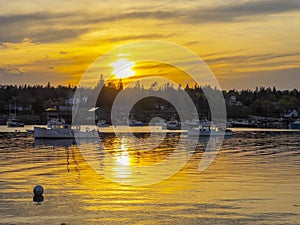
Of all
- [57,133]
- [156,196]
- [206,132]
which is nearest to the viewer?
[156,196]

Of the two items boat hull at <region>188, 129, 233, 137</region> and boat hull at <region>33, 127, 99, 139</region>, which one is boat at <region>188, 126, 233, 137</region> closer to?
boat hull at <region>188, 129, 233, 137</region>

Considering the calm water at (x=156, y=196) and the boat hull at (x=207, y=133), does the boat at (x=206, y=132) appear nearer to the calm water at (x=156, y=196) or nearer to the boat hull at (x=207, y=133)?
the boat hull at (x=207, y=133)

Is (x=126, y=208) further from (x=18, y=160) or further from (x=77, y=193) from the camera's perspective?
(x=18, y=160)

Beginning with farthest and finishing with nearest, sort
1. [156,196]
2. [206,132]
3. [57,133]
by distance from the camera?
[206,132], [57,133], [156,196]

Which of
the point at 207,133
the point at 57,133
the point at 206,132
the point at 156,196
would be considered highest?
the point at 57,133

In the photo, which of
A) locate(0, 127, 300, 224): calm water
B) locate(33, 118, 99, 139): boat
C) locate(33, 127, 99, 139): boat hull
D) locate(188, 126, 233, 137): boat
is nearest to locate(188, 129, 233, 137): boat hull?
locate(188, 126, 233, 137): boat

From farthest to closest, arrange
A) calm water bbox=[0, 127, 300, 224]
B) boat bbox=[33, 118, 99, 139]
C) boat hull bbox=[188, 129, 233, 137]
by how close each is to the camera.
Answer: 1. boat hull bbox=[188, 129, 233, 137]
2. boat bbox=[33, 118, 99, 139]
3. calm water bbox=[0, 127, 300, 224]

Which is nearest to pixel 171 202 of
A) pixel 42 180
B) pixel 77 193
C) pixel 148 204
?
pixel 148 204

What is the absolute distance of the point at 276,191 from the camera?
1155 inches

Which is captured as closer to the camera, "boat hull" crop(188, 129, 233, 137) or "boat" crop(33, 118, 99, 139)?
"boat" crop(33, 118, 99, 139)

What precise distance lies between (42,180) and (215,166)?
14692 millimetres

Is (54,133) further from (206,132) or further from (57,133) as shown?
(206,132)

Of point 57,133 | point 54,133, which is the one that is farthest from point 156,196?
point 54,133

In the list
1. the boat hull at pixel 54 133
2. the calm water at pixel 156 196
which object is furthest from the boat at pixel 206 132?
the calm water at pixel 156 196
